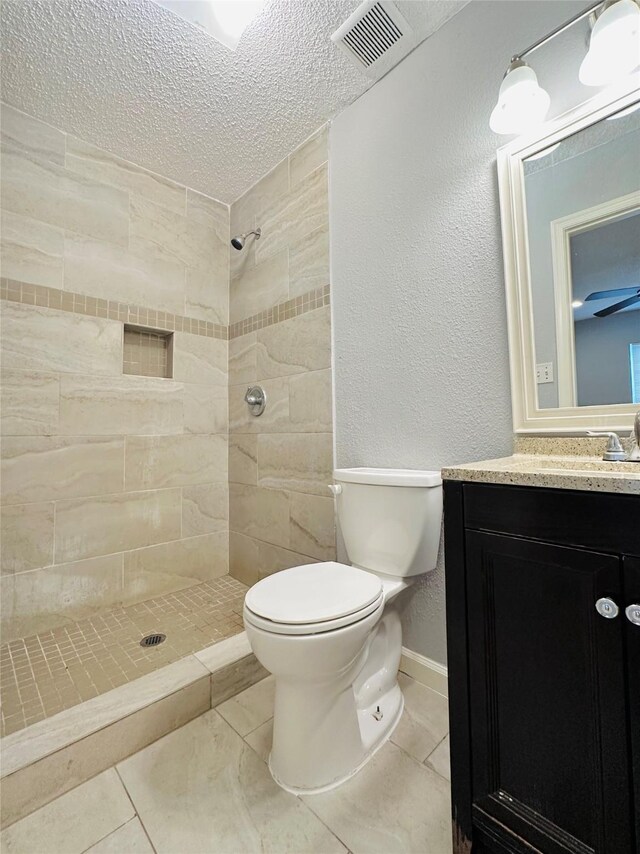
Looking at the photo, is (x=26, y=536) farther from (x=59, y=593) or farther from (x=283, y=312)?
(x=283, y=312)

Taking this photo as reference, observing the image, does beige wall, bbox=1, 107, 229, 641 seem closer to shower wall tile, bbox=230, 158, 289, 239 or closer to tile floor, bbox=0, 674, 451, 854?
shower wall tile, bbox=230, 158, 289, 239

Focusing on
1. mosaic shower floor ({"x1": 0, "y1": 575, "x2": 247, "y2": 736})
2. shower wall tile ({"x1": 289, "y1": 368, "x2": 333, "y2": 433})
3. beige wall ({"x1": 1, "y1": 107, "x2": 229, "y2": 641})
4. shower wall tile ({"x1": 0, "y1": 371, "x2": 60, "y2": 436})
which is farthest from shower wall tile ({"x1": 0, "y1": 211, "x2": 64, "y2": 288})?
mosaic shower floor ({"x1": 0, "y1": 575, "x2": 247, "y2": 736})

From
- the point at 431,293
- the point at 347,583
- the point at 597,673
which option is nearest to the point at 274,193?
the point at 431,293

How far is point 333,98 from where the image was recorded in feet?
5.31

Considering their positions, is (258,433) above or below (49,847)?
above

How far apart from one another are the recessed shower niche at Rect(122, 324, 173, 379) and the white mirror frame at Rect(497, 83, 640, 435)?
170cm

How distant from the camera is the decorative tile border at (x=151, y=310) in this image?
1664mm

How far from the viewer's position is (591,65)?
0.94m

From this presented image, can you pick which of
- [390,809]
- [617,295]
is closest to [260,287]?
[617,295]

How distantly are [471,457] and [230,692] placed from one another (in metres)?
1.17

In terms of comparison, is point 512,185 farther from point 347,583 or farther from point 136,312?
point 136,312

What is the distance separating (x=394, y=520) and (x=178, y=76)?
1903mm

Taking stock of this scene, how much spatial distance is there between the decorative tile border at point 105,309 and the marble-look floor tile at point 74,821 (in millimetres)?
1779

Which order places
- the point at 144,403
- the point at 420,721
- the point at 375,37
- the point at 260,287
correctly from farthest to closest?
1. the point at 260,287
2. the point at 144,403
3. the point at 375,37
4. the point at 420,721
